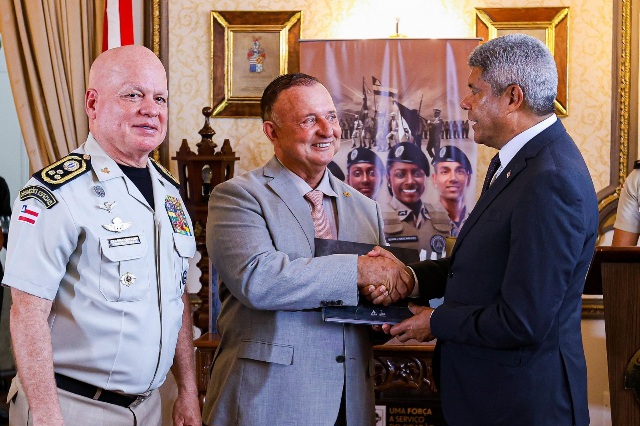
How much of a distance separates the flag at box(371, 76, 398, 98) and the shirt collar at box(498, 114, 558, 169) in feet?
9.64

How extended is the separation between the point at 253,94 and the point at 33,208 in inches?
134

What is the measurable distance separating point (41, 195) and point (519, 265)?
1136 mm

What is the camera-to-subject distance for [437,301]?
2559 millimetres

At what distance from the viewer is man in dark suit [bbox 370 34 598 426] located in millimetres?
1893

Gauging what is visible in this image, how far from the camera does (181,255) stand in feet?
7.23

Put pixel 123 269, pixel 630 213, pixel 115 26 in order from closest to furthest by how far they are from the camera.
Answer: pixel 123 269 → pixel 630 213 → pixel 115 26

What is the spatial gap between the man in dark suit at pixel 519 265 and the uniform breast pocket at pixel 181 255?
0.68m

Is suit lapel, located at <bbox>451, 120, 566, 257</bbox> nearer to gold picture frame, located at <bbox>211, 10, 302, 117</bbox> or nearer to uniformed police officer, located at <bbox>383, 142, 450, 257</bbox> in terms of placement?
uniformed police officer, located at <bbox>383, 142, 450, 257</bbox>

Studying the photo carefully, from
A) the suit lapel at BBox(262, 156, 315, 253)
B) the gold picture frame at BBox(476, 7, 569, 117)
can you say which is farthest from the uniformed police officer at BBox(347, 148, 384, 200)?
the suit lapel at BBox(262, 156, 315, 253)

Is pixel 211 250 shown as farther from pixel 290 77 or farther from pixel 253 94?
pixel 253 94

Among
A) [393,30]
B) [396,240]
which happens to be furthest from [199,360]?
[393,30]

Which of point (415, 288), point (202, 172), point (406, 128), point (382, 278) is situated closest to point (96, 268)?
point (382, 278)

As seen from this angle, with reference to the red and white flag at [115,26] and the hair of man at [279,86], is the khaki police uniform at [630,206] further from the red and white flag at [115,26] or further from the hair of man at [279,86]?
the red and white flag at [115,26]

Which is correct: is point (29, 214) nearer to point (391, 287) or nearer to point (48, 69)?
point (391, 287)
